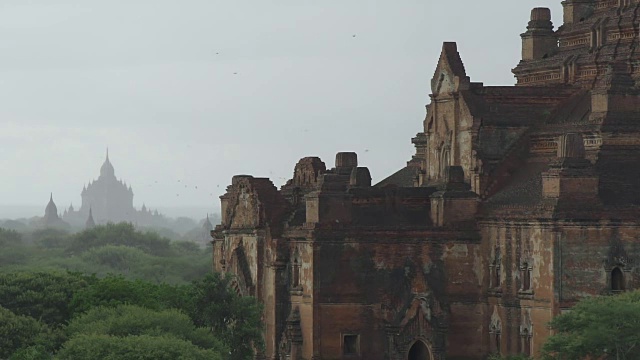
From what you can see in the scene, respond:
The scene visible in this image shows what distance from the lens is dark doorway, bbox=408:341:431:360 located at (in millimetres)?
65625

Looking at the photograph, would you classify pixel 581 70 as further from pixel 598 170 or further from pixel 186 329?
pixel 186 329

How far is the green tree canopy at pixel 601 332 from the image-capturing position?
186 feet

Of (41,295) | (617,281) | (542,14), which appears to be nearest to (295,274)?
(617,281)

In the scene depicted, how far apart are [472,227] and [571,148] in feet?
19.4

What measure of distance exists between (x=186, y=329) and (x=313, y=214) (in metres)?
5.70

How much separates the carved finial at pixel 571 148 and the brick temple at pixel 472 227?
1.8 inches

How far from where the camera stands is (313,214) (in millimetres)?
65812

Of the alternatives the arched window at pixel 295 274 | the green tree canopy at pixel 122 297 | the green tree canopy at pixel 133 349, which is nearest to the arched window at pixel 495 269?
the arched window at pixel 295 274

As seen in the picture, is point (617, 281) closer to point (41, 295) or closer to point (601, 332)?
point (601, 332)

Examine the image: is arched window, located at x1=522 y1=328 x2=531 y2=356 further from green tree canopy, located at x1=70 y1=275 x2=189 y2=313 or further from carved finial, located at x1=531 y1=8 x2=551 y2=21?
carved finial, located at x1=531 y1=8 x2=551 y2=21

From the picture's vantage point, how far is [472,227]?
218 feet

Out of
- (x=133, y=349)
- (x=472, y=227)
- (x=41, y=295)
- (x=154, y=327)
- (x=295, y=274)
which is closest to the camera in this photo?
(x=133, y=349)

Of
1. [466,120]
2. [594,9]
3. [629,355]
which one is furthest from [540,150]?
[629,355]

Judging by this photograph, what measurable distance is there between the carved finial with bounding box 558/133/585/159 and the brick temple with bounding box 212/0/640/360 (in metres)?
0.04
